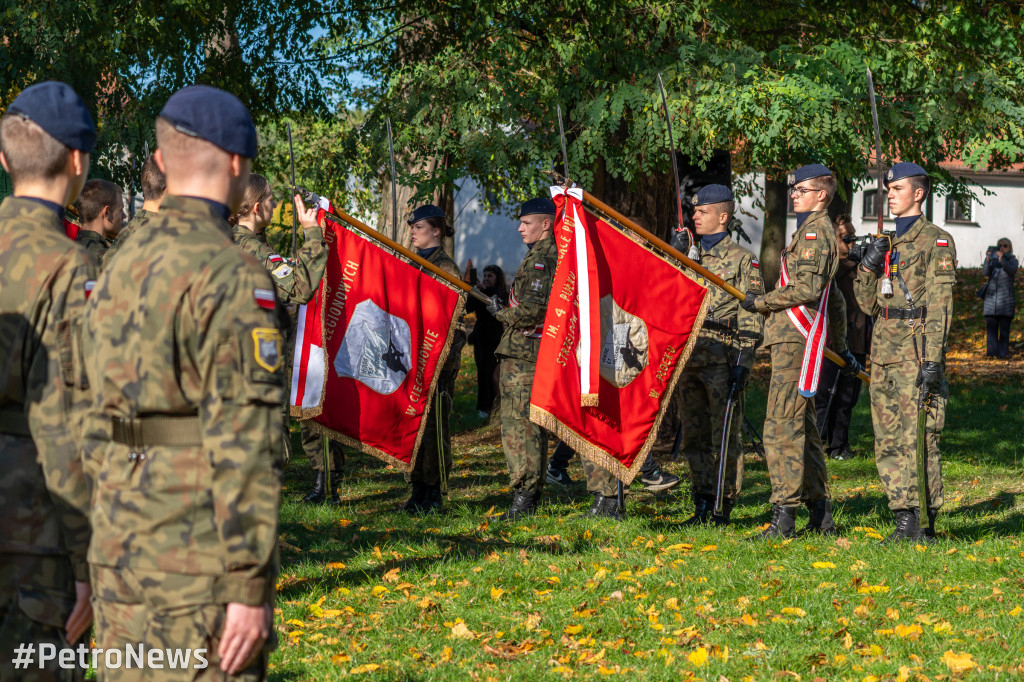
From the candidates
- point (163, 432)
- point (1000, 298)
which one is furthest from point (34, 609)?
point (1000, 298)

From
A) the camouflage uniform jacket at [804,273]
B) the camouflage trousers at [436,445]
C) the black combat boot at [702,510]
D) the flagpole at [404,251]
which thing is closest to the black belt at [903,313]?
the camouflage uniform jacket at [804,273]

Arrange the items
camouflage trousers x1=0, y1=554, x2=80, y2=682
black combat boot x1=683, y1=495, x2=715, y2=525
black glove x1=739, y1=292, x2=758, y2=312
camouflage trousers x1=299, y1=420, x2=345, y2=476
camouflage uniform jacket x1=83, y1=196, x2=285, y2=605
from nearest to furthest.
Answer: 1. camouflage uniform jacket x1=83, y1=196, x2=285, y2=605
2. camouflage trousers x1=0, y1=554, x2=80, y2=682
3. black glove x1=739, y1=292, x2=758, y2=312
4. black combat boot x1=683, y1=495, x2=715, y2=525
5. camouflage trousers x1=299, y1=420, x2=345, y2=476

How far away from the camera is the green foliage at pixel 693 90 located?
9.69 meters

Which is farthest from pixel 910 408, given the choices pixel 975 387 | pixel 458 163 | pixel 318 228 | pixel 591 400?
pixel 975 387

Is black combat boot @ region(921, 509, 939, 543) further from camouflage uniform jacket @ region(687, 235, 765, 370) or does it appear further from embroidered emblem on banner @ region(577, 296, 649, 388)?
embroidered emblem on banner @ region(577, 296, 649, 388)

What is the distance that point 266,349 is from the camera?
2607 mm

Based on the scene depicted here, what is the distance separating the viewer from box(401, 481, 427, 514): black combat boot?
8.63m

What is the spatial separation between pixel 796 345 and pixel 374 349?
308cm

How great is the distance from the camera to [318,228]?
6836mm

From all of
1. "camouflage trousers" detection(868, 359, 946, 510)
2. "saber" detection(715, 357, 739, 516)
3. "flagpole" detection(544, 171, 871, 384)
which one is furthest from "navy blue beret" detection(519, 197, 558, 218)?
"camouflage trousers" detection(868, 359, 946, 510)

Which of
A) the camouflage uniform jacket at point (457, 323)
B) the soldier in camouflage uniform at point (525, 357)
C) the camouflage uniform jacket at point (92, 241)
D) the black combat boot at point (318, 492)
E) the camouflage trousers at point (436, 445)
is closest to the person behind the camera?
the camouflage uniform jacket at point (92, 241)

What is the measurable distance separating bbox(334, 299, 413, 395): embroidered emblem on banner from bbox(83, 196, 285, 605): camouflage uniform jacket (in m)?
5.31

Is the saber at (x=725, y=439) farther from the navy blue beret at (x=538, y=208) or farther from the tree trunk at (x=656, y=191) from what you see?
the tree trunk at (x=656, y=191)

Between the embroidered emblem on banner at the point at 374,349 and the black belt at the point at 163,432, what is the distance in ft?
17.5
